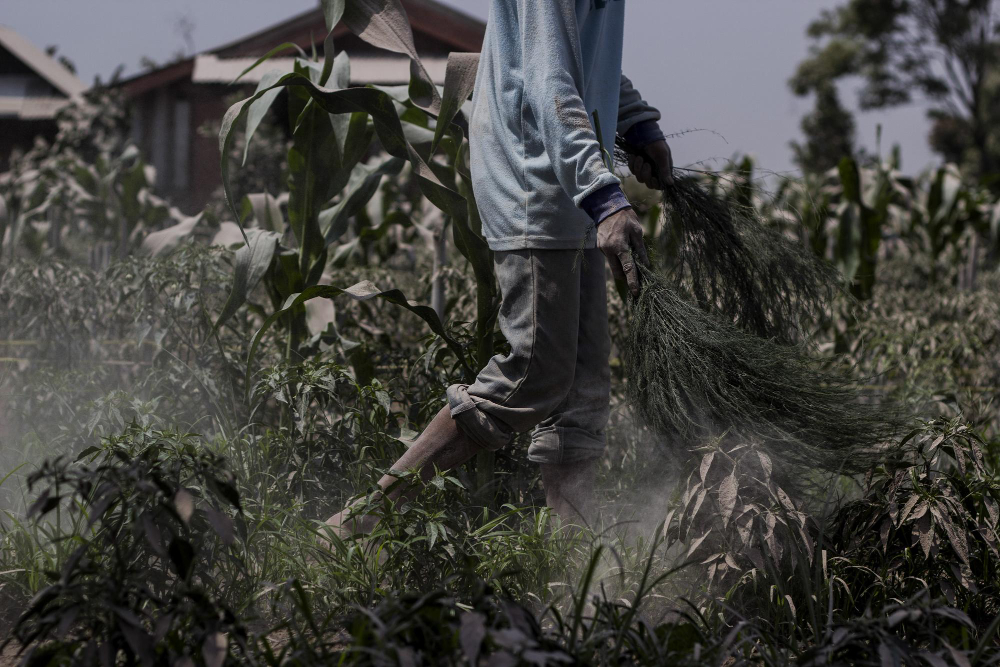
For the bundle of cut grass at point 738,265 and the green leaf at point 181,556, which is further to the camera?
the bundle of cut grass at point 738,265

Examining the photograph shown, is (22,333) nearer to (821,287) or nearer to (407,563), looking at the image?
(407,563)

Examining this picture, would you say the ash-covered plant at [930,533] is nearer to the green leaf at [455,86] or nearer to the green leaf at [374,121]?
the green leaf at [374,121]

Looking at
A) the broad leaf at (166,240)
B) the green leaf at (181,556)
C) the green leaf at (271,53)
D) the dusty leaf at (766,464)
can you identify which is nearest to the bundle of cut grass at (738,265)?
the dusty leaf at (766,464)

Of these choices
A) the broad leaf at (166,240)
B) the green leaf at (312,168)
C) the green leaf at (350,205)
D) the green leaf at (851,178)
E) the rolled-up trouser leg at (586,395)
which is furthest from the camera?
the green leaf at (851,178)

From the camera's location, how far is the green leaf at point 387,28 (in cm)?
255

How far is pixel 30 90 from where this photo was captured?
66.2ft

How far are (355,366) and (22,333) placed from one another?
189 centimetres

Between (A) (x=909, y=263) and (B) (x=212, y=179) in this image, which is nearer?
(A) (x=909, y=263)

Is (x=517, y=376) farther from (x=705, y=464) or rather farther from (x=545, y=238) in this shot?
(x=705, y=464)

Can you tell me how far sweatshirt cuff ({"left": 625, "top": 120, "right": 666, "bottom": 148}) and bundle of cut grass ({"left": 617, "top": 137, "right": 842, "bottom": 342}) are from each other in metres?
0.02

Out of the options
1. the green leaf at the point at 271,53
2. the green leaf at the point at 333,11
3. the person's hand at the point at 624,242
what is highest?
the green leaf at the point at 333,11

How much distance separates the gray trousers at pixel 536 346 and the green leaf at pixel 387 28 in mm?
698

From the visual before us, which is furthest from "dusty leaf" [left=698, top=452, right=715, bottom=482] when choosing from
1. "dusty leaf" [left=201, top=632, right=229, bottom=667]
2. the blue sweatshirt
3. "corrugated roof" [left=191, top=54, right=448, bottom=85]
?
"corrugated roof" [left=191, top=54, right=448, bottom=85]

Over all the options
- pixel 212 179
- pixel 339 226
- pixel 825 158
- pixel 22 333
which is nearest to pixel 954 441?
pixel 339 226
